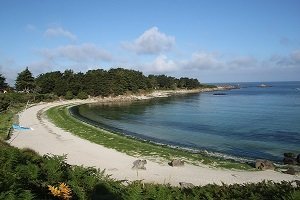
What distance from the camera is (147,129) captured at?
5144 cm

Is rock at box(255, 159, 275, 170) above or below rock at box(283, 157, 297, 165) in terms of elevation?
above

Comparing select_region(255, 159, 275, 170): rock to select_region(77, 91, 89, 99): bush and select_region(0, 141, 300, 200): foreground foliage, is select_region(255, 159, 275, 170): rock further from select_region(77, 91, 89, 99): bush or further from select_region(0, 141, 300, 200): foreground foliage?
select_region(77, 91, 89, 99): bush

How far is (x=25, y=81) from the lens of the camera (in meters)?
102

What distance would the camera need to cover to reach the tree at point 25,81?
10119 cm

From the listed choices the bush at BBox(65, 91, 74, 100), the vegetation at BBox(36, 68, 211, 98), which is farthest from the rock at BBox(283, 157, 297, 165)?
the vegetation at BBox(36, 68, 211, 98)

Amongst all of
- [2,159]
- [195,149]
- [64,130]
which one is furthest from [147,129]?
[2,159]

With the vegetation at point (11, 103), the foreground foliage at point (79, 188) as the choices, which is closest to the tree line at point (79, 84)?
the vegetation at point (11, 103)

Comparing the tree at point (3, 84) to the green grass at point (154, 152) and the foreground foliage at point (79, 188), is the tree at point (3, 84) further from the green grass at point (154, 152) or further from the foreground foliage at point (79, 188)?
the foreground foliage at point (79, 188)

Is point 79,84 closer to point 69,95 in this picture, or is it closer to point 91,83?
point 91,83

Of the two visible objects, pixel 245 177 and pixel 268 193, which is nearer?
pixel 268 193

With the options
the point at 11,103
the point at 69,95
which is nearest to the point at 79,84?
the point at 69,95

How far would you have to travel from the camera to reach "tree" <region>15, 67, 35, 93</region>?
332 ft

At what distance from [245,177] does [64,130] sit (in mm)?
28342

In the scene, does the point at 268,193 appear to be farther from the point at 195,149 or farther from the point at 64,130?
the point at 64,130
